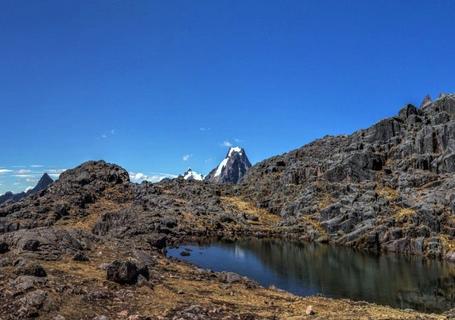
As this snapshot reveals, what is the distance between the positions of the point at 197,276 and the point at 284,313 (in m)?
17.6

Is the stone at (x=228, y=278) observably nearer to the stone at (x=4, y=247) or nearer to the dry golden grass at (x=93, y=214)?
the stone at (x=4, y=247)

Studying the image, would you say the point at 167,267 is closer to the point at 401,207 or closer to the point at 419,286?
the point at 419,286

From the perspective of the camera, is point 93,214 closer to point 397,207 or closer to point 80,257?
point 397,207

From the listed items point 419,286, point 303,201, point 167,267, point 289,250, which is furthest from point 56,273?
point 303,201

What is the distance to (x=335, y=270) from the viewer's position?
10519 centimetres

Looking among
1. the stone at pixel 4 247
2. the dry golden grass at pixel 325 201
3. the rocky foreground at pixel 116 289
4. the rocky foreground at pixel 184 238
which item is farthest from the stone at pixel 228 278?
the dry golden grass at pixel 325 201

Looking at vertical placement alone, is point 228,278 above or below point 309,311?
above

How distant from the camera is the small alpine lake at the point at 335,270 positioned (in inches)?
3073

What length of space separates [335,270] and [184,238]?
6226 cm

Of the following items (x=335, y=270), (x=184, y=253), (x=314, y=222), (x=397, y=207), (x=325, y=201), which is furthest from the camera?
(x=325, y=201)

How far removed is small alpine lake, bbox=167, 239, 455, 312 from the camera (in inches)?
3073

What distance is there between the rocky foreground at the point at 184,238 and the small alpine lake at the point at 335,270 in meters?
9.35

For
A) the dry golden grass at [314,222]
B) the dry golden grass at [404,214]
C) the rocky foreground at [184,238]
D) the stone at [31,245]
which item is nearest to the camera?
the rocky foreground at [184,238]

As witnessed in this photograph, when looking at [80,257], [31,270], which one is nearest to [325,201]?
[80,257]
